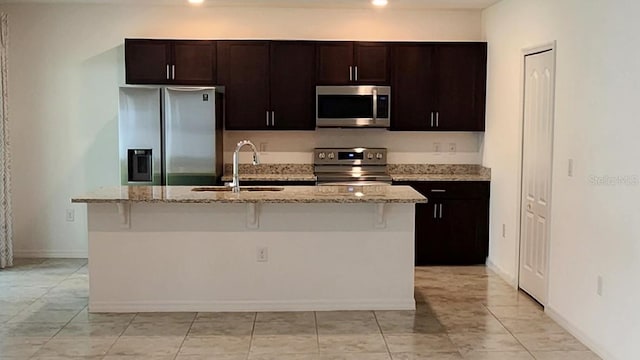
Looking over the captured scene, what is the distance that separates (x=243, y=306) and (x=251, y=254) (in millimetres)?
393

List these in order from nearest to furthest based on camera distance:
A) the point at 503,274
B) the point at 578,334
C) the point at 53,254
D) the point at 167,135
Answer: the point at 578,334 < the point at 503,274 < the point at 167,135 < the point at 53,254

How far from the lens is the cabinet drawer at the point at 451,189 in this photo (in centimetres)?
653

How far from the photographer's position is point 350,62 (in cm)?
664

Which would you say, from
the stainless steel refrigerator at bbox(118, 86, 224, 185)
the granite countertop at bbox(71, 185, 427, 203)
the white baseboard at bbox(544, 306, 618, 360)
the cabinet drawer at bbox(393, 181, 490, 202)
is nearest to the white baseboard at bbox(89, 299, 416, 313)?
the granite countertop at bbox(71, 185, 427, 203)

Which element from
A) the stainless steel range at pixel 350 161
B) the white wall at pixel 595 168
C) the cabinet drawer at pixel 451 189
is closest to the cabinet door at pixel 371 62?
the stainless steel range at pixel 350 161

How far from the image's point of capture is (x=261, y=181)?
6539 millimetres

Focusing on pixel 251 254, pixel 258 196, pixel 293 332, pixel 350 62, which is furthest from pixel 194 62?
pixel 293 332

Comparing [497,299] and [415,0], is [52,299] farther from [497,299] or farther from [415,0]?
[415,0]

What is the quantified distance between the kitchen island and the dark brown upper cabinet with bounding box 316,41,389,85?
2017 mm

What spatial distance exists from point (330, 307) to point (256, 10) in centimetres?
332

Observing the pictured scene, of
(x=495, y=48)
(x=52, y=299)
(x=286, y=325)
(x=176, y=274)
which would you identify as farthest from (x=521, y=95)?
(x=52, y=299)

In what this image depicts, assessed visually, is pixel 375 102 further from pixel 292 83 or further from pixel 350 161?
pixel 292 83

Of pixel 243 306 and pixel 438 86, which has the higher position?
pixel 438 86

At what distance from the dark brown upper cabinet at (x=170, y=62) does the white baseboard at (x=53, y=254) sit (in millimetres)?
1868
